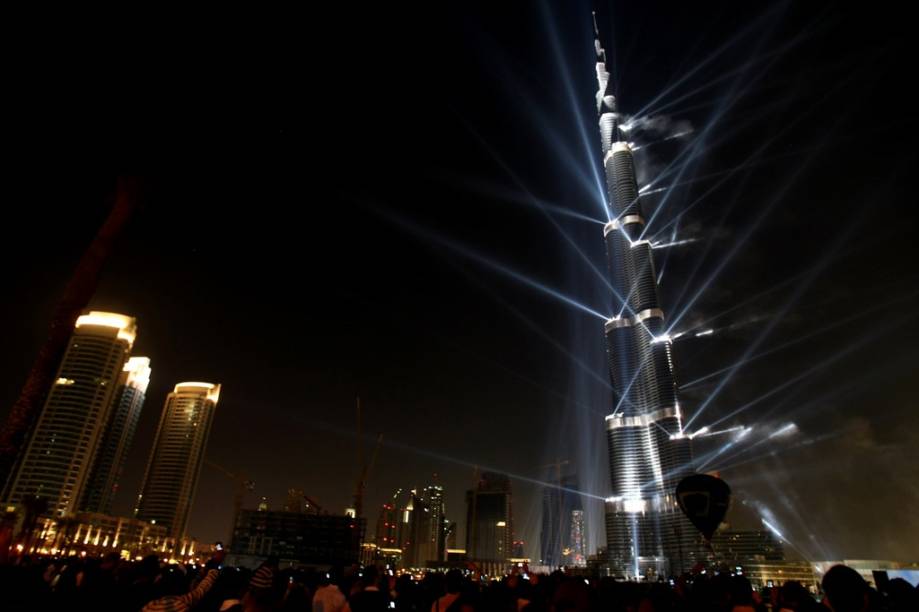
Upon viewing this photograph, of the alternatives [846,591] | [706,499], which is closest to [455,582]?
[846,591]

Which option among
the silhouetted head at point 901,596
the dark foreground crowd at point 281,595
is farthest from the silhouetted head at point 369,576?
the silhouetted head at point 901,596

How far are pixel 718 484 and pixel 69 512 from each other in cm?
21176

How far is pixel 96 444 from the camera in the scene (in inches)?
7087

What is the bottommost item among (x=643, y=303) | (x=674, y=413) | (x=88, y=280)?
(x=88, y=280)

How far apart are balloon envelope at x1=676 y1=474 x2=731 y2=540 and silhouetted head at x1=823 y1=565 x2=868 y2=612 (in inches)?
851

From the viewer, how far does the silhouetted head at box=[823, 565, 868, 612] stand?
6.08m

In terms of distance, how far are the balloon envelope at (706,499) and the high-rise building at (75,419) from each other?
201928 millimetres

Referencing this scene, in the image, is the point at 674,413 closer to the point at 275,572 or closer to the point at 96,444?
the point at 275,572

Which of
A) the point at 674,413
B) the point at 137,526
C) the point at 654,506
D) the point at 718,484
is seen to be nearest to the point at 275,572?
the point at 718,484

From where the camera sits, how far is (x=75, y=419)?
571 feet

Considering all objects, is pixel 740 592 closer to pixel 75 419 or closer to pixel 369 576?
pixel 369 576

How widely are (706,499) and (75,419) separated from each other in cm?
20923

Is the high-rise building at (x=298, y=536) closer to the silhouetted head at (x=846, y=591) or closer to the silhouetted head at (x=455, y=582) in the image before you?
the silhouetted head at (x=455, y=582)

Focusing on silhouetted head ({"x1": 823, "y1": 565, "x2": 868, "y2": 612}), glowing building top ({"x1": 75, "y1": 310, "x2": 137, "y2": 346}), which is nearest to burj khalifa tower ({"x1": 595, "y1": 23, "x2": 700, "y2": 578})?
glowing building top ({"x1": 75, "y1": 310, "x2": 137, "y2": 346})
